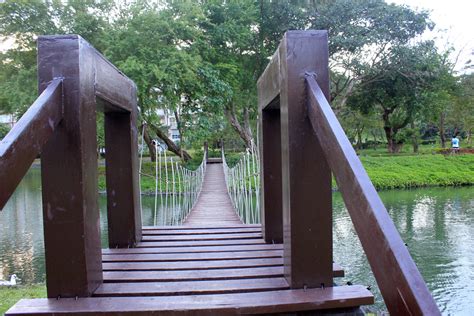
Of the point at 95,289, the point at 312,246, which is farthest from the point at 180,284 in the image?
the point at 312,246

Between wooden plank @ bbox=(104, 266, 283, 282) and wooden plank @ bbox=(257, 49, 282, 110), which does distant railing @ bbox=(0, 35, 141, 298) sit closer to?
wooden plank @ bbox=(104, 266, 283, 282)

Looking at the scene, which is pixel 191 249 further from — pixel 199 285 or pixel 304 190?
pixel 304 190

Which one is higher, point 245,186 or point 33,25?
point 33,25

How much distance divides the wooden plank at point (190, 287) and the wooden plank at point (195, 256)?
271 mm

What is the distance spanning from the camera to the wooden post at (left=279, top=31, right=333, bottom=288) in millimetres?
1241

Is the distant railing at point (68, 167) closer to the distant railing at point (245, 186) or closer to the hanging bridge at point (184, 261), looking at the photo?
the hanging bridge at point (184, 261)

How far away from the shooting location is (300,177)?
4.08ft

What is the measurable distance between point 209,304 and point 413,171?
1410 cm

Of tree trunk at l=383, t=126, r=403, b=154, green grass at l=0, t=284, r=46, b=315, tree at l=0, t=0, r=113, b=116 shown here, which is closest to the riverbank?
tree trunk at l=383, t=126, r=403, b=154

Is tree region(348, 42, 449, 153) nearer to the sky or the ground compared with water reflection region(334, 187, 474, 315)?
nearer to the sky

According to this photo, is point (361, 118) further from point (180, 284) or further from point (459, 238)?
point (180, 284)

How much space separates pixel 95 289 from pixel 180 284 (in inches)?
10.1

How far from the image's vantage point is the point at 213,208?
505cm

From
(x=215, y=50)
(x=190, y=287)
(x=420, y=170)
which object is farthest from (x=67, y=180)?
(x=420, y=170)
